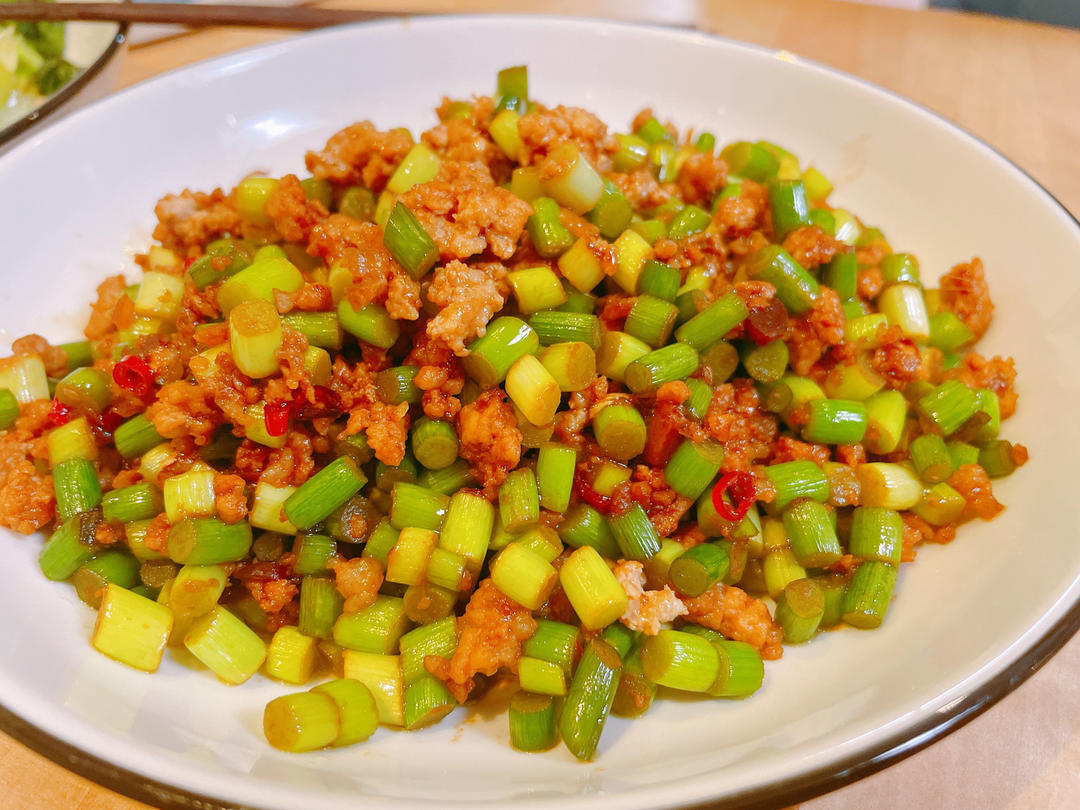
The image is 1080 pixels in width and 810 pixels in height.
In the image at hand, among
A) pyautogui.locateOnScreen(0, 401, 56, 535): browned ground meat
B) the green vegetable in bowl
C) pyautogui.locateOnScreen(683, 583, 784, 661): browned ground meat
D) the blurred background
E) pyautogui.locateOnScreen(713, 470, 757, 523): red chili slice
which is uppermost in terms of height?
the green vegetable in bowl

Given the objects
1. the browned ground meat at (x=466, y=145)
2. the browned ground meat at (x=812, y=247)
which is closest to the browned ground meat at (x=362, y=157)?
the browned ground meat at (x=466, y=145)

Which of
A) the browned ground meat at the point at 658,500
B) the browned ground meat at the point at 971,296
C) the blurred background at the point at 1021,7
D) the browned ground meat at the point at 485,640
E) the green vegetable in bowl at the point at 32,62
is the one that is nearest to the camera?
the browned ground meat at the point at 485,640

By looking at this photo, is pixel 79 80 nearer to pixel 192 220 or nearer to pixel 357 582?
pixel 192 220

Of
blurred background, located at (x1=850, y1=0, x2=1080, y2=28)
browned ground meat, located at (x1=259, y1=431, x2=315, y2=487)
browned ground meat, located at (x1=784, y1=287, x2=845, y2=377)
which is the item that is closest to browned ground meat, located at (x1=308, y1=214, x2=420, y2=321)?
browned ground meat, located at (x1=259, y1=431, x2=315, y2=487)

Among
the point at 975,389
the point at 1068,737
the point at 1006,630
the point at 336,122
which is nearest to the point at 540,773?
the point at 1006,630

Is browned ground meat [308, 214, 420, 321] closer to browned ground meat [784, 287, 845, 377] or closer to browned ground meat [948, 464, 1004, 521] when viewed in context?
browned ground meat [784, 287, 845, 377]

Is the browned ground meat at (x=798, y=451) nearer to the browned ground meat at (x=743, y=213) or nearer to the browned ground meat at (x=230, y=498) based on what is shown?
the browned ground meat at (x=743, y=213)
